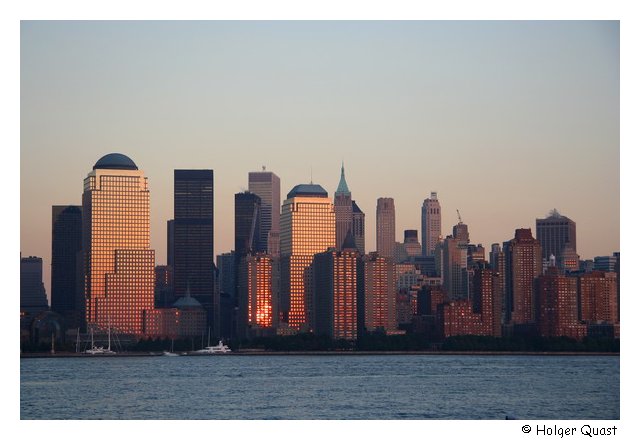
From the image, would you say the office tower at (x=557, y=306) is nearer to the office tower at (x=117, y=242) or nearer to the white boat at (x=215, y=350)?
the white boat at (x=215, y=350)

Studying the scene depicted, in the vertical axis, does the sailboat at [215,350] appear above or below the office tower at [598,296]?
below

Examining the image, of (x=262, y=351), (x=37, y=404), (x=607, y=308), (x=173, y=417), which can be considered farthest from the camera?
(x=607, y=308)

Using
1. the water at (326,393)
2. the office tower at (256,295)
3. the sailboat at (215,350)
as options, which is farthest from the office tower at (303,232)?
the water at (326,393)

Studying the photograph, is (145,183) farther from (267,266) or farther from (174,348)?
(174,348)

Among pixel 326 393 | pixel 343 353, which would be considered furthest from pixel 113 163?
pixel 326 393
